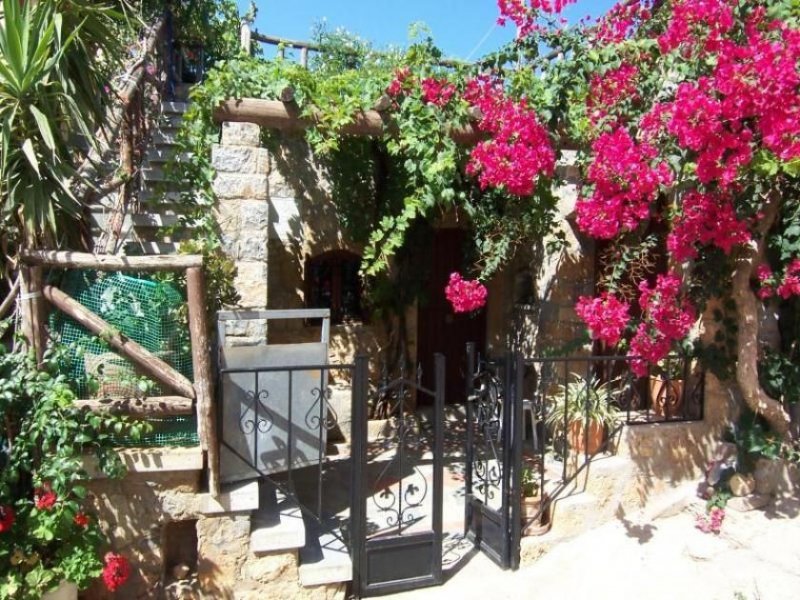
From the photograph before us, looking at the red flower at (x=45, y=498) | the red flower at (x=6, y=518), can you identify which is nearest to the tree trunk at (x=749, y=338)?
the red flower at (x=45, y=498)

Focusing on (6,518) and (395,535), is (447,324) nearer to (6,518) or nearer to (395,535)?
(395,535)

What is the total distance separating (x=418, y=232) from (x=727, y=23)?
351cm

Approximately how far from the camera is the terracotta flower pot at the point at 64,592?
3.21 metres

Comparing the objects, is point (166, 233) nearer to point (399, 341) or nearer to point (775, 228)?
point (399, 341)

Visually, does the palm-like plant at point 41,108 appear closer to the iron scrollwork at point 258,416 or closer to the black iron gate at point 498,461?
the iron scrollwork at point 258,416

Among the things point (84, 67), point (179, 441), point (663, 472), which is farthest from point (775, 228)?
point (84, 67)

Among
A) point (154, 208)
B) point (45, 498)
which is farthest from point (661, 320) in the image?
point (154, 208)

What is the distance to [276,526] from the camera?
150 inches

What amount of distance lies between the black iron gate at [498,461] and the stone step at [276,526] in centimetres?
118

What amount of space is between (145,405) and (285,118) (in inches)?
79.9

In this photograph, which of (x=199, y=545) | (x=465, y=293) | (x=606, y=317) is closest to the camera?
(x=199, y=545)

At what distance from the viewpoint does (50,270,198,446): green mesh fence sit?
3496 mm

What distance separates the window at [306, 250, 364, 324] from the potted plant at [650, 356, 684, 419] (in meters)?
3.20

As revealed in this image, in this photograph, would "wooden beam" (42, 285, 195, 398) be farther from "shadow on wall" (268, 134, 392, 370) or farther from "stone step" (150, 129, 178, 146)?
"stone step" (150, 129, 178, 146)
